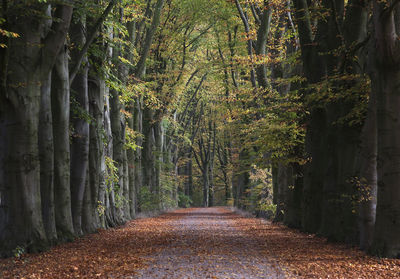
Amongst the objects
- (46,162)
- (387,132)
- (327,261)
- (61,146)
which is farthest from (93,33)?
(327,261)

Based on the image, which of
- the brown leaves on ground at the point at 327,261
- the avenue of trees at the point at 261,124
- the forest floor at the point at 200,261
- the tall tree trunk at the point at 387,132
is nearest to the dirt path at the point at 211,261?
the forest floor at the point at 200,261

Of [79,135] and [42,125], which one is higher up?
[79,135]

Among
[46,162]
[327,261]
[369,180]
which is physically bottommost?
Answer: [327,261]

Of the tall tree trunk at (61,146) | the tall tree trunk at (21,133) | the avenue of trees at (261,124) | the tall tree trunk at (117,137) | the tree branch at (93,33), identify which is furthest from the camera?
the tall tree trunk at (117,137)

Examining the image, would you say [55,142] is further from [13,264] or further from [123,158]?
[123,158]

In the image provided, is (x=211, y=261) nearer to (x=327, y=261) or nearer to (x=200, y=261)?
(x=200, y=261)

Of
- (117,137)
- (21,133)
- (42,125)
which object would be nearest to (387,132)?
(21,133)

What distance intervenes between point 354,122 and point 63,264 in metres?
7.65

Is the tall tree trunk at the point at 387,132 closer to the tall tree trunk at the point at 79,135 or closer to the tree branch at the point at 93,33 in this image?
the tree branch at the point at 93,33

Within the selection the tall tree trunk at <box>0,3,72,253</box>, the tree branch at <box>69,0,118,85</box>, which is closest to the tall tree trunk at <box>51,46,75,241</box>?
the tree branch at <box>69,0,118,85</box>

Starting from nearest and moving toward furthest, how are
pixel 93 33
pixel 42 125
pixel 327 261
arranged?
pixel 327 261
pixel 42 125
pixel 93 33

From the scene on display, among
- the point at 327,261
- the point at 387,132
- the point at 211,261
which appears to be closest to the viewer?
the point at 327,261

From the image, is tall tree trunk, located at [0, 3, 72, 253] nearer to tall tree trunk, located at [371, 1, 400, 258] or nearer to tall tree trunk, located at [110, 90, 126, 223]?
tall tree trunk, located at [371, 1, 400, 258]

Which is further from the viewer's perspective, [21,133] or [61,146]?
[61,146]
